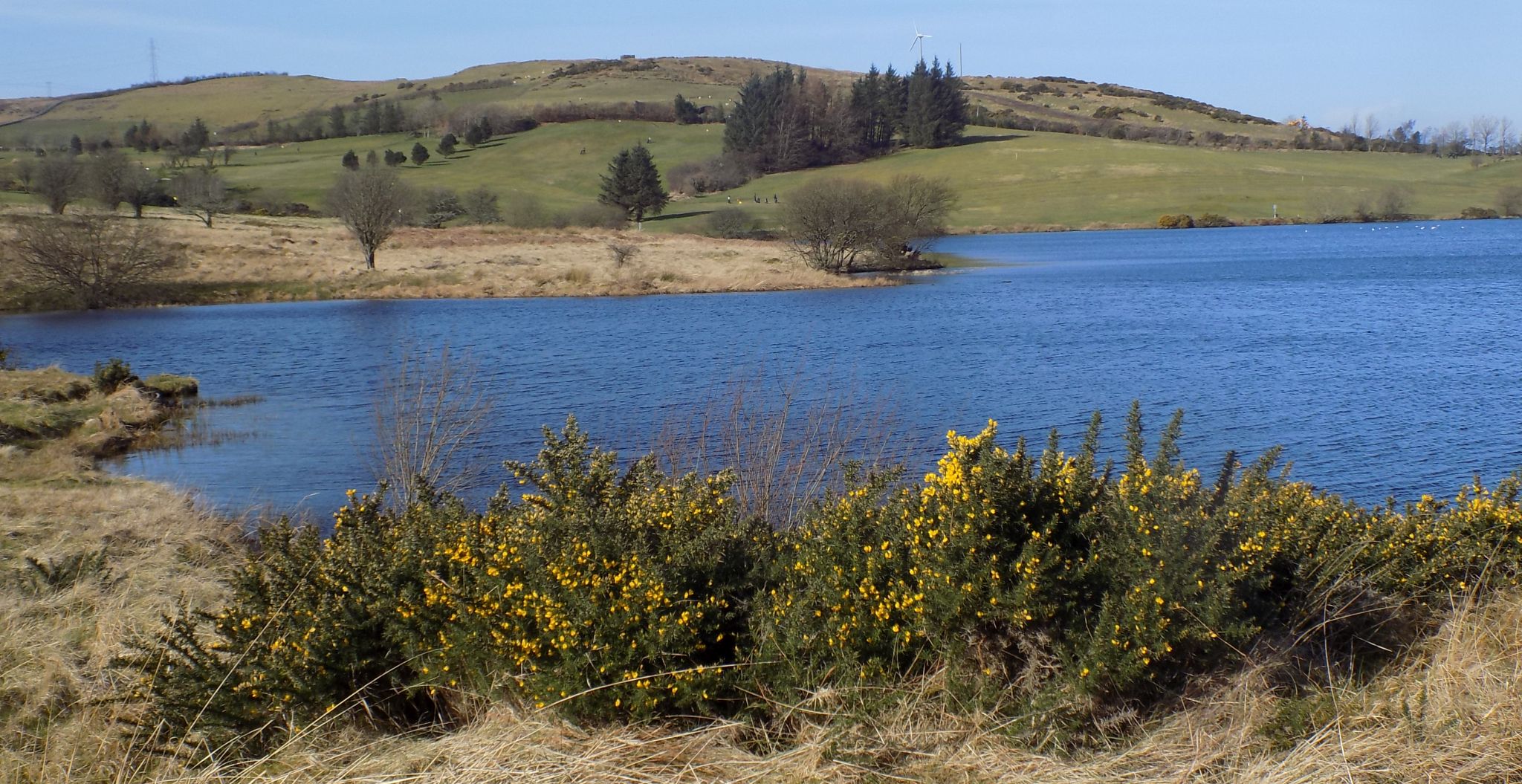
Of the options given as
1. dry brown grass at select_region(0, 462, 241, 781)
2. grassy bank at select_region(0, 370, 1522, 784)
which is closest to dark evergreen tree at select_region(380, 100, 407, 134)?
dry brown grass at select_region(0, 462, 241, 781)

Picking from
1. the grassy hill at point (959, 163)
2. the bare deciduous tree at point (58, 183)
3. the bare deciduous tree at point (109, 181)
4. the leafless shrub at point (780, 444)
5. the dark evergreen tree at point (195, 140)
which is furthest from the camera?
the dark evergreen tree at point (195, 140)

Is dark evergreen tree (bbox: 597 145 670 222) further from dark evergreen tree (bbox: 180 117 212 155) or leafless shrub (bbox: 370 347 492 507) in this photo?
leafless shrub (bbox: 370 347 492 507)

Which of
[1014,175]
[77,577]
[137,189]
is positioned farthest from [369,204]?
[1014,175]

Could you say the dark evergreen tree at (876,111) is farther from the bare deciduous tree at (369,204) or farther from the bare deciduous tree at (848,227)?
the bare deciduous tree at (369,204)

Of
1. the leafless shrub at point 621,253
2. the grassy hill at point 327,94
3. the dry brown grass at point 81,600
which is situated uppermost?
the grassy hill at point 327,94

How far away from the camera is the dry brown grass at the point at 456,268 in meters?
57.0

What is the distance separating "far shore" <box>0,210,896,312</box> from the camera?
2233 inches

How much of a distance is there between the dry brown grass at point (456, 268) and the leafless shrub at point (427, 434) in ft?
104

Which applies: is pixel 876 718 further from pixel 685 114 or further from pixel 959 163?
pixel 685 114

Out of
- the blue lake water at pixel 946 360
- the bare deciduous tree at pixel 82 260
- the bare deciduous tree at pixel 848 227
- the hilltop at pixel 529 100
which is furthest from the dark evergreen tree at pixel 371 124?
the bare deciduous tree at pixel 848 227

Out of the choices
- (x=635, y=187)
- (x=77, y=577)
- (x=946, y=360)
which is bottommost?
(x=946, y=360)

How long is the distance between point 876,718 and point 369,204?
189ft

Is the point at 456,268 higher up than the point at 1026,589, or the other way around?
the point at 456,268

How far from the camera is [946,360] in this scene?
99.4 feet
